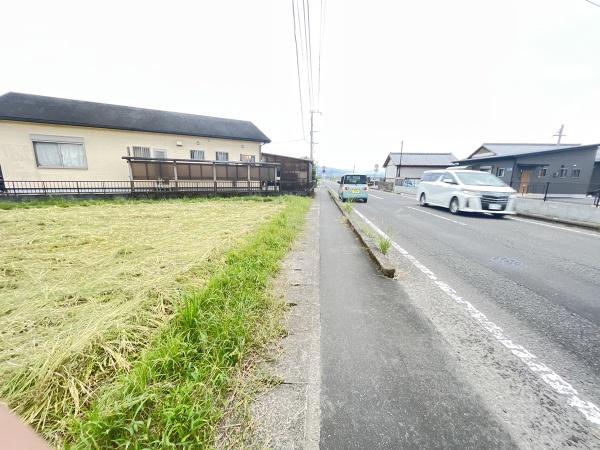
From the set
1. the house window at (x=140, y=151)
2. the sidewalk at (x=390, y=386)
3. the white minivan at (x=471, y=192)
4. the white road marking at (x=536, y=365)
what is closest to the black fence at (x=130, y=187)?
the house window at (x=140, y=151)

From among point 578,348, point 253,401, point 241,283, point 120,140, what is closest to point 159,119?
point 120,140

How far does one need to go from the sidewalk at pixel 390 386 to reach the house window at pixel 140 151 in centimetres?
1708

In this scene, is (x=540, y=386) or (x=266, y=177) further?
(x=266, y=177)

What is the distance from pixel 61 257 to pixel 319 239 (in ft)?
16.4

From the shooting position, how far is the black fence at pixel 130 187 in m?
12.2

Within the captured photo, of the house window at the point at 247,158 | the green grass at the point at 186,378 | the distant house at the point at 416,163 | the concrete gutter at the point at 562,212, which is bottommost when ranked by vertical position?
the green grass at the point at 186,378

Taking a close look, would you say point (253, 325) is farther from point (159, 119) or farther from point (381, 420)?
point (159, 119)

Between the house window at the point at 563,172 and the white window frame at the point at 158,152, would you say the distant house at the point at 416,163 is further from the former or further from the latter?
the white window frame at the point at 158,152

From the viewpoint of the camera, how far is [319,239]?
6086mm

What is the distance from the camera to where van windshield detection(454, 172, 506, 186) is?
10.0m

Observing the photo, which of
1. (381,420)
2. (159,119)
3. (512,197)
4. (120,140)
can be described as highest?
(159,119)

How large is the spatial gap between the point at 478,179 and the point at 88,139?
20667mm

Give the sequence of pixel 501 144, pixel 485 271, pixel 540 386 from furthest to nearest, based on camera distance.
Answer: pixel 501 144 → pixel 485 271 → pixel 540 386

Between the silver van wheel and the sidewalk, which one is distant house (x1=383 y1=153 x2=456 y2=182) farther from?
the sidewalk
